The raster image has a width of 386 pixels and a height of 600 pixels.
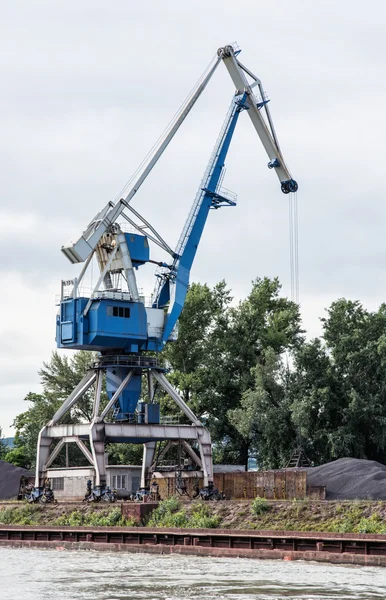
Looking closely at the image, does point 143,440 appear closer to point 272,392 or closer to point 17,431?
→ point 272,392

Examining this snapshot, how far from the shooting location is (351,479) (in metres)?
54.8

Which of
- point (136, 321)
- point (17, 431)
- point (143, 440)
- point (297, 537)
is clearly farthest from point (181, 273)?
point (17, 431)

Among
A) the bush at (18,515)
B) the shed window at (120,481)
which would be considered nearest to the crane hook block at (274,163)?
the shed window at (120,481)

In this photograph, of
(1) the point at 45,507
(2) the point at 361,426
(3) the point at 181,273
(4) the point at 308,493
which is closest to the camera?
(4) the point at 308,493

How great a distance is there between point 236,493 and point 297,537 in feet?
65.9

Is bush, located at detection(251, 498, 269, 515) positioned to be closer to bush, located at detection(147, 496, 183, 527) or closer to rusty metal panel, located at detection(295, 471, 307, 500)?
bush, located at detection(147, 496, 183, 527)

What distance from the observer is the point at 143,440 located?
200 ft

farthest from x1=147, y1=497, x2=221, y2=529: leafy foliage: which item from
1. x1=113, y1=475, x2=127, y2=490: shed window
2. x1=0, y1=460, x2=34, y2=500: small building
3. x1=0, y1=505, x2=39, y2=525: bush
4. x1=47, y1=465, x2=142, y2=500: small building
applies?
x1=0, y1=460, x2=34, y2=500: small building

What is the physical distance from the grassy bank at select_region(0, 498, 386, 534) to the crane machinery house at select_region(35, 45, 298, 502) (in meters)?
3.39

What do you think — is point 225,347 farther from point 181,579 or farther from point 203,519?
point 181,579

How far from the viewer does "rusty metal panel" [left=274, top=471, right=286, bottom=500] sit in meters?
54.3

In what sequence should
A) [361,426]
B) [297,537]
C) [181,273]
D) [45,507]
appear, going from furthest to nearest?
[361,426], [181,273], [45,507], [297,537]

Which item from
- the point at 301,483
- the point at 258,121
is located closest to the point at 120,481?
the point at 301,483

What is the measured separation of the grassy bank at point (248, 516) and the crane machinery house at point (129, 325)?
3386 mm
